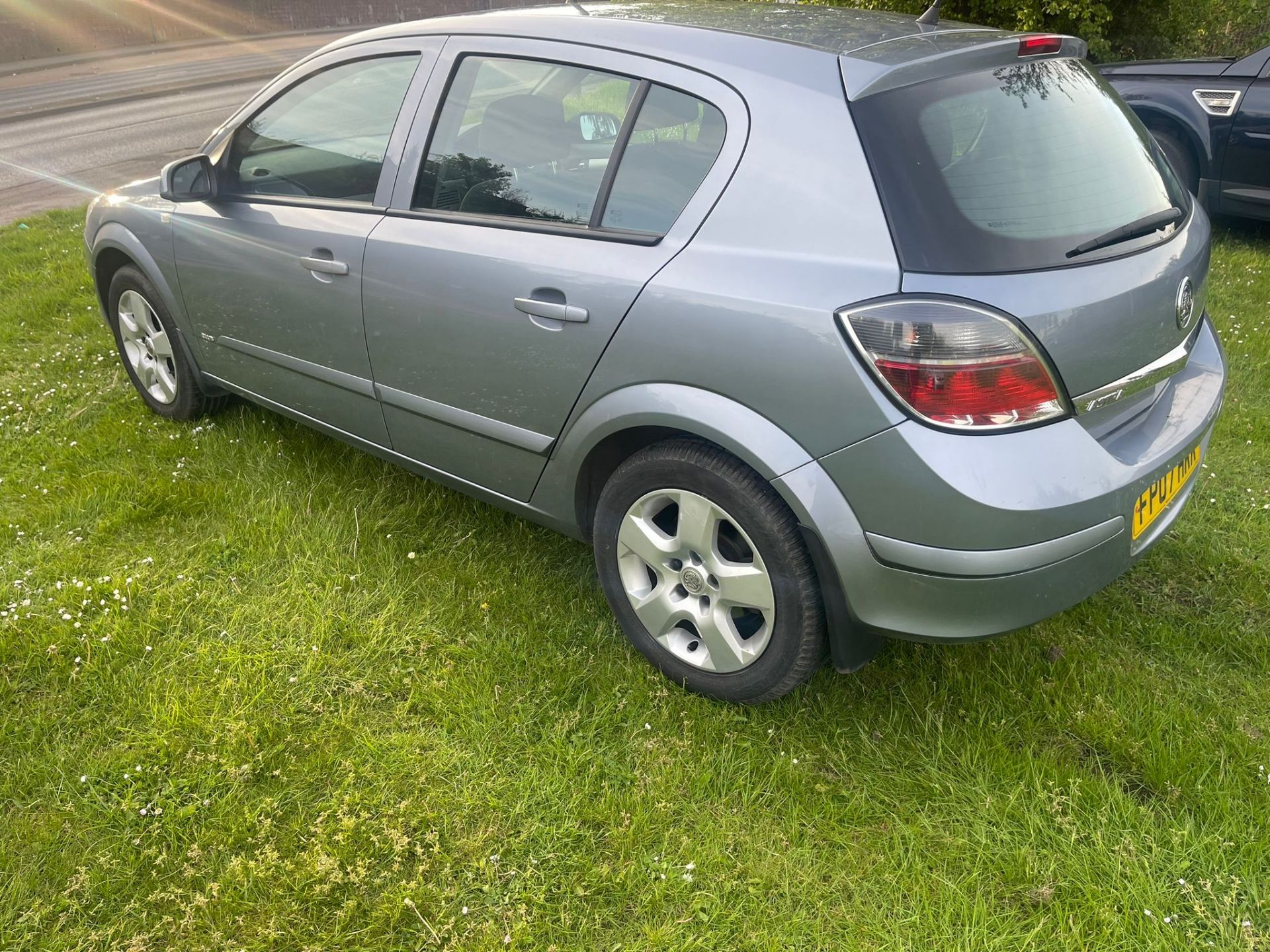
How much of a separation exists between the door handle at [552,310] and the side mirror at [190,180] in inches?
67.0

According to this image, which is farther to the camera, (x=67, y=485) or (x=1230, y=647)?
(x=67, y=485)

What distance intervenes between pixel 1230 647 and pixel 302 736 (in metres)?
2.68

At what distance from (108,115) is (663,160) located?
51.2 feet

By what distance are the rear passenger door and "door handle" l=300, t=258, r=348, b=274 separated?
0.12m

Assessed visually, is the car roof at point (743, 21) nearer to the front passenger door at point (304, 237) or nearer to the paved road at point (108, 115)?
the front passenger door at point (304, 237)

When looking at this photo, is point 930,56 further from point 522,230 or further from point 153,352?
point 153,352

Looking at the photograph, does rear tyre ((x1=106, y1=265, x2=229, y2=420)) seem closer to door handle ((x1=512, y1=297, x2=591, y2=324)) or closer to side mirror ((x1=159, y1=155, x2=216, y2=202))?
side mirror ((x1=159, y1=155, x2=216, y2=202))

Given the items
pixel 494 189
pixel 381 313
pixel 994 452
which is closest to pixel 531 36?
pixel 494 189

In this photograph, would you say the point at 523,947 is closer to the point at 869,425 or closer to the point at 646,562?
the point at 646,562

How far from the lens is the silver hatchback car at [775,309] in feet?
6.72

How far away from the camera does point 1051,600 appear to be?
219 cm

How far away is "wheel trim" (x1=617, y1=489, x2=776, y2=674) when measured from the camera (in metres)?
2.43

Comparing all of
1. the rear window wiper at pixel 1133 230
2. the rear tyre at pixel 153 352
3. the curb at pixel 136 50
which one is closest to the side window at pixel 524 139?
the rear window wiper at pixel 1133 230

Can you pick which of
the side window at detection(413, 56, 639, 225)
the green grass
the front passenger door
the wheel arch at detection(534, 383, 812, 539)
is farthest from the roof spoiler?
the green grass
